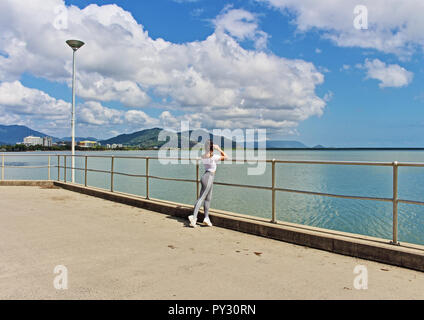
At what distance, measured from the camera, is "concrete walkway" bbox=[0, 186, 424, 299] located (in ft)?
11.8

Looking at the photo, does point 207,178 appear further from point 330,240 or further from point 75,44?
point 75,44

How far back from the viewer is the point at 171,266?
14.5 feet

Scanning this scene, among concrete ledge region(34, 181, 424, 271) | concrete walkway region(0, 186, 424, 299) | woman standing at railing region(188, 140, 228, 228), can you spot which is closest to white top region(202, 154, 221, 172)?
woman standing at railing region(188, 140, 228, 228)

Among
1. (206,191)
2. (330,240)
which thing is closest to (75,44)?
(206,191)

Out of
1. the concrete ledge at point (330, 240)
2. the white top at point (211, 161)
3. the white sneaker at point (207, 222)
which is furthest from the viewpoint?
the white top at point (211, 161)

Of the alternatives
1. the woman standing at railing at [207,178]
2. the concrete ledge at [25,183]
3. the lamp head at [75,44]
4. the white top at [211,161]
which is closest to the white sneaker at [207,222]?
the woman standing at railing at [207,178]

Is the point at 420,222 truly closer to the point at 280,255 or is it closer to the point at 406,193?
the point at 406,193

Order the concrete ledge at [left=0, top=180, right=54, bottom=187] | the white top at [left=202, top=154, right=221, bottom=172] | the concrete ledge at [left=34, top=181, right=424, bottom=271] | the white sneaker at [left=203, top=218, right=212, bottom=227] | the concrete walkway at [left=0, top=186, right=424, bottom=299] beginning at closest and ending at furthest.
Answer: the concrete walkway at [left=0, top=186, right=424, bottom=299] → the concrete ledge at [left=34, top=181, right=424, bottom=271] → the white sneaker at [left=203, top=218, right=212, bottom=227] → the white top at [left=202, top=154, right=221, bottom=172] → the concrete ledge at [left=0, top=180, right=54, bottom=187]

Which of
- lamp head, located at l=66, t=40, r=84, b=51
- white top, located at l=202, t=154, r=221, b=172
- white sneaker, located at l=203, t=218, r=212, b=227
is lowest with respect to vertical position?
white sneaker, located at l=203, t=218, r=212, b=227

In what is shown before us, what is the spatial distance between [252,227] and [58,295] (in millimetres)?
3509

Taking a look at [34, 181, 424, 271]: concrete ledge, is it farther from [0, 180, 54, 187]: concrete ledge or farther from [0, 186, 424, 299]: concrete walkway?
[0, 180, 54, 187]: concrete ledge

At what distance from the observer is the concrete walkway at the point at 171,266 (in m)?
3.60

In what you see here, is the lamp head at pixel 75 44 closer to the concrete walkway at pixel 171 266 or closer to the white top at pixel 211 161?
the concrete walkway at pixel 171 266
